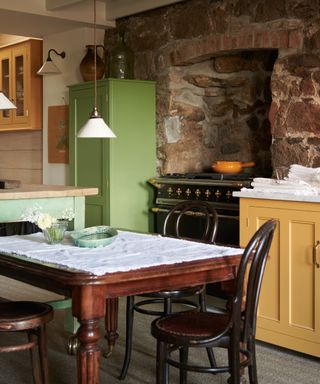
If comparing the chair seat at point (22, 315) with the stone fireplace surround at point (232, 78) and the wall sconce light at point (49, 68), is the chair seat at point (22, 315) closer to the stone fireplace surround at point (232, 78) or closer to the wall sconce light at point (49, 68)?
the stone fireplace surround at point (232, 78)

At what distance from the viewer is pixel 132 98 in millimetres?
5605

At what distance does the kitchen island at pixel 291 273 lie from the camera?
3758 millimetres

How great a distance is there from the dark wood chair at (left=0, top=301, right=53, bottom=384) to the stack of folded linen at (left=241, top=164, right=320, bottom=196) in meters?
1.64

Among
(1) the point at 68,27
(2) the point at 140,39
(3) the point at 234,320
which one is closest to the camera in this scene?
(3) the point at 234,320

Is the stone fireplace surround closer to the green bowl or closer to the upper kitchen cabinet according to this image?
the upper kitchen cabinet

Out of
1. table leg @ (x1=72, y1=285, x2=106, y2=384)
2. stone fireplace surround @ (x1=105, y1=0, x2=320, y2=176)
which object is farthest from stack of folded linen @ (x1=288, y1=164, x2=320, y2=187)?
table leg @ (x1=72, y1=285, x2=106, y2=384)

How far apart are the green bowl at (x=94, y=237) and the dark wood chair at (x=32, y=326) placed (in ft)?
1.12

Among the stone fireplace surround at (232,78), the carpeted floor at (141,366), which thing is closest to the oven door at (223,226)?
the stone fireplace surround at (232,78)

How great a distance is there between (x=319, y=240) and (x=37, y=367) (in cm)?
171

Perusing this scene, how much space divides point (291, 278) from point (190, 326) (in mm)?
1320

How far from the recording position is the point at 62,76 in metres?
6.50

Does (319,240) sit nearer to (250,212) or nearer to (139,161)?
(250,212)

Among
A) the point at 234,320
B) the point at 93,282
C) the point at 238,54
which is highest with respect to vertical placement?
the point at 238,54

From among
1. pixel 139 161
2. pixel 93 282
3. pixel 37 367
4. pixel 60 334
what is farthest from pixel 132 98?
pixel 93 282
